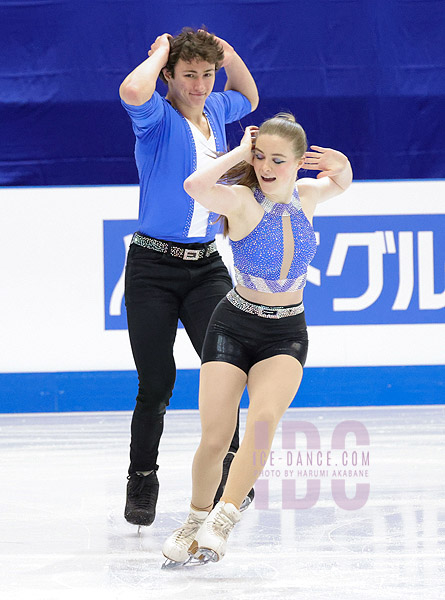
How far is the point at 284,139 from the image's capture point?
250cm

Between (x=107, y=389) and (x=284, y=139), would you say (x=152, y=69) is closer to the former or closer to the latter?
(x=284, y=139)

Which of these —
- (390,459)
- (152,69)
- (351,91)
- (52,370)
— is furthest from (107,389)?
(152,69)

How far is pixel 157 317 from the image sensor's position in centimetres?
285

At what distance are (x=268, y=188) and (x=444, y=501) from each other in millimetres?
1399

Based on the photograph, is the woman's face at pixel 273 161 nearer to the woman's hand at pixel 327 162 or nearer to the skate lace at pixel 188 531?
the woman's hand at pixel 327 162

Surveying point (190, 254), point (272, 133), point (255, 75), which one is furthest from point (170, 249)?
point (255, 75)

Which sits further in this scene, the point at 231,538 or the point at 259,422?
the point at 231,538

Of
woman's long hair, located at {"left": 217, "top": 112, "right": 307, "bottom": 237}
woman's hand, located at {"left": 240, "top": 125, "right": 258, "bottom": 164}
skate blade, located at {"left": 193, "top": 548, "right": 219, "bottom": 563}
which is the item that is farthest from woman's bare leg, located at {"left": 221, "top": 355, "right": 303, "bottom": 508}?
woman's hand, located at {"left": 240, "top": 125, "right": 258, "bottom": 164}

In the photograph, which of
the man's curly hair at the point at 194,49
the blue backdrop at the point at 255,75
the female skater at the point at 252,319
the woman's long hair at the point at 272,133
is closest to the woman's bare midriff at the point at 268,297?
the female skater at the point at 252,319

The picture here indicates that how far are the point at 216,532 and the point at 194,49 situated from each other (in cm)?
149

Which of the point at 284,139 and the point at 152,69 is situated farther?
the point at 152,69

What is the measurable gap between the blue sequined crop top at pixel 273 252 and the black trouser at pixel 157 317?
352 mm

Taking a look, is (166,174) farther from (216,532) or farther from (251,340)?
(216,532)

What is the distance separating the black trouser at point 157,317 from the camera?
Answer: 9.35 ft
